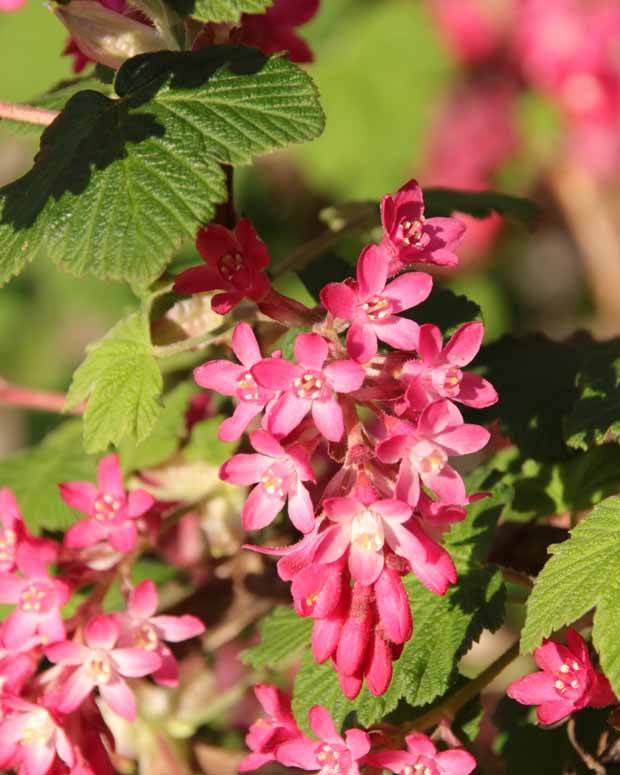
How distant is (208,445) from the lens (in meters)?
1.49

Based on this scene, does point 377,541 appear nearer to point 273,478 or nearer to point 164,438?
point 273,478

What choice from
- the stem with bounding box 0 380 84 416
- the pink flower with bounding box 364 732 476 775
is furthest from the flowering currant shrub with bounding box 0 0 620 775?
the stem with bounding box 0 380 84 416

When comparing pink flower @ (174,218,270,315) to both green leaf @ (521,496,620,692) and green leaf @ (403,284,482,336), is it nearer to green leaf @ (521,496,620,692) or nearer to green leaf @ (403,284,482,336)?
green leaf @ (403,284,482,336)

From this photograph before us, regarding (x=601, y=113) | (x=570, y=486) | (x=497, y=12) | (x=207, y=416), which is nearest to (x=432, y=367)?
(x=570, y=486)

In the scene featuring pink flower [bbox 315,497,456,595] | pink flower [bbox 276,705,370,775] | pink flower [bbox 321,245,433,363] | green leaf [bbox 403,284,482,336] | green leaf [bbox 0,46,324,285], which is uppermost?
green leaf [bbox 0,46,324,285]

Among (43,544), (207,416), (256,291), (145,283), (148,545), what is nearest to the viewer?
(145,283)

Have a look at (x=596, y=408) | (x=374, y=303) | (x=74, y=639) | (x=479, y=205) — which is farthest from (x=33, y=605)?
(x=479, y=205)

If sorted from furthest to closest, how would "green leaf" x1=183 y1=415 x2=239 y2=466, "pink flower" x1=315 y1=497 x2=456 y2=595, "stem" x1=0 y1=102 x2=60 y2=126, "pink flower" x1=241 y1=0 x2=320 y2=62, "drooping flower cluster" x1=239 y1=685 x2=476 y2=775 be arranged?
"green leaf" x1=183 y1=415 x2=239 y2=466
"pink flower" x1=241 y1=0 x2=320 y2=62
"stem" x1=0 y1=102 x2=60 y2=126
"drooping flower cluster" x1=239 y1=685 x2=476 y2=775
"pink flower" x1=315 y1=497 x2=456 y2=595

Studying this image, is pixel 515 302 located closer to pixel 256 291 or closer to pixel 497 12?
pixel 497 12

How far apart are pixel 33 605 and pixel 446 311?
48 centimetres

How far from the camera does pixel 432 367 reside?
1.02 meters

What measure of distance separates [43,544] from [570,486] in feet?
1.72

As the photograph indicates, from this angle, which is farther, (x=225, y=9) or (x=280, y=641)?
(x=280, y=641)

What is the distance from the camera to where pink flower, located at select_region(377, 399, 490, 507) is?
0.99m
